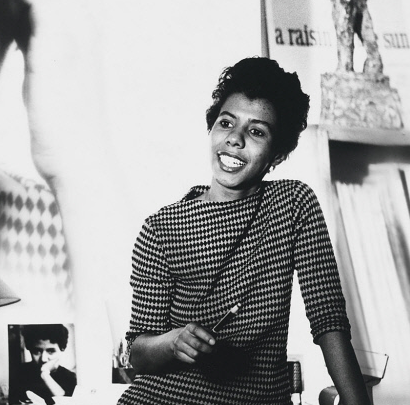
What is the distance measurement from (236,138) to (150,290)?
357mm

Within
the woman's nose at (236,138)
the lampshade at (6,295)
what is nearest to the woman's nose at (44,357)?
the lampshade at (6,295)

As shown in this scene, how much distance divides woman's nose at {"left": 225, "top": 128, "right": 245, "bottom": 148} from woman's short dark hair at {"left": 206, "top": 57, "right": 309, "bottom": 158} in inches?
3.2

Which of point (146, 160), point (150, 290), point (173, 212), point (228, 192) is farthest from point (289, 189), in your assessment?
point (146, 160)

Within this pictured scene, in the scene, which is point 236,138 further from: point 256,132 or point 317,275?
point 317,275

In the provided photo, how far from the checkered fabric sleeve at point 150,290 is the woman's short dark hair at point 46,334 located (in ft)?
2.72

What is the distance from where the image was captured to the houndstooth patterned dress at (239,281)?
101 centimetres

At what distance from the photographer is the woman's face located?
3.80 ft

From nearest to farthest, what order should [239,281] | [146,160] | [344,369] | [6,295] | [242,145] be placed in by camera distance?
[344,369] → [239,281] → [242,145] → [6,295] → [146,160]

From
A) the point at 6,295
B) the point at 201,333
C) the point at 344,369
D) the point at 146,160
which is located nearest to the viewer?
the point at 201,333

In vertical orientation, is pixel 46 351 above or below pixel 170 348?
below

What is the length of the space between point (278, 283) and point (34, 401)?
3.89ft

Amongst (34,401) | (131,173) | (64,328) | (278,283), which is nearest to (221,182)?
(278,283)

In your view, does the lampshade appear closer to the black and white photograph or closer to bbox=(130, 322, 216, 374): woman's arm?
the black and white photograph

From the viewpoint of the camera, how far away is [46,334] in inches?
74.1
